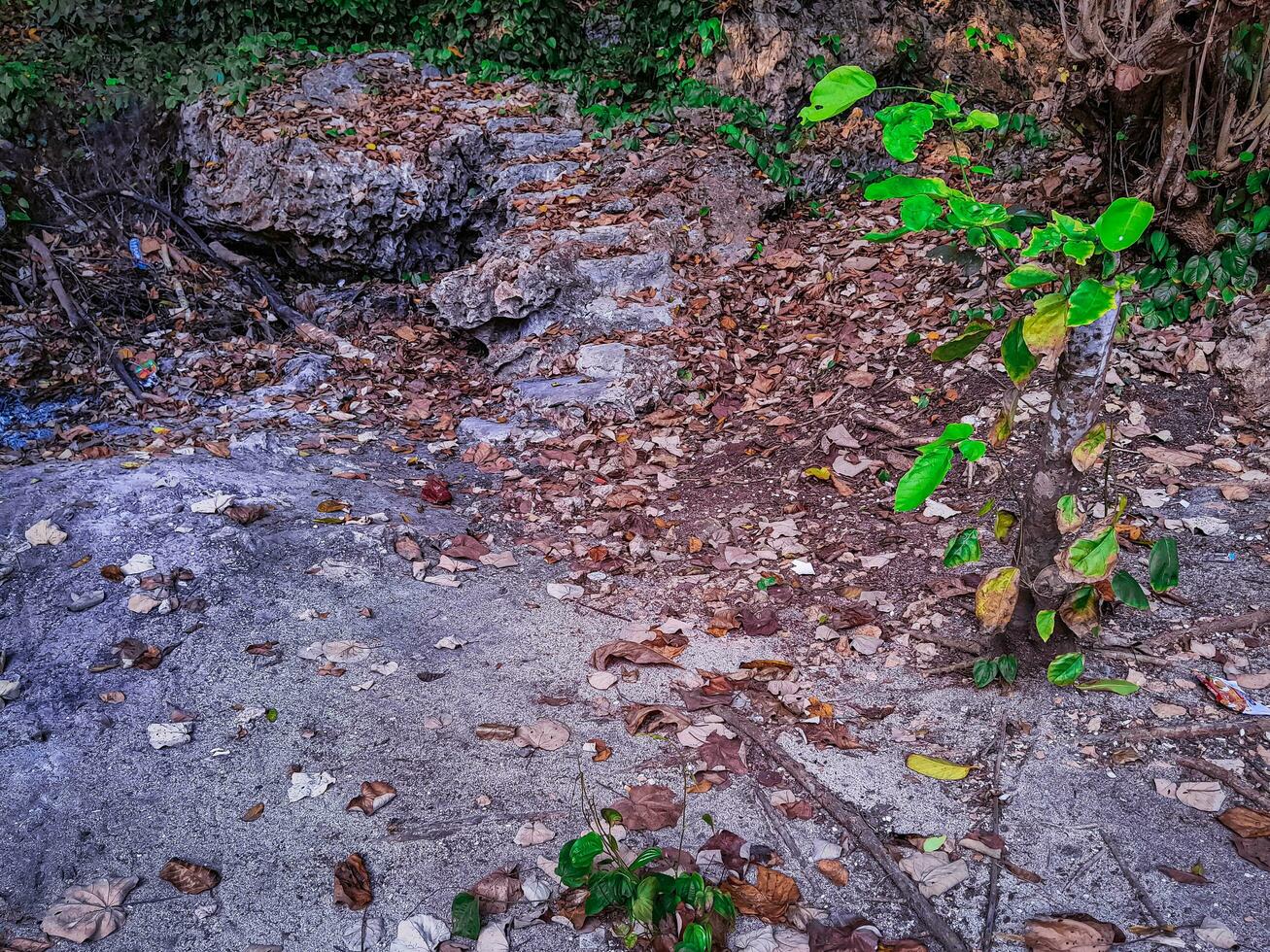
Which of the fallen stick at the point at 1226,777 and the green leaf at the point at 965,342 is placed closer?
the fallen stick at the point at 1226,777

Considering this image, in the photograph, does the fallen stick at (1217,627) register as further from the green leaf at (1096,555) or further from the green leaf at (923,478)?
the green leaf at (923,478)

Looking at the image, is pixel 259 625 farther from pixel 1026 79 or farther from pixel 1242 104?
pixel 1026 79

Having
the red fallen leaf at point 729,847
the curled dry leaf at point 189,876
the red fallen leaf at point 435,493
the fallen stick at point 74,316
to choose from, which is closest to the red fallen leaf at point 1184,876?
the red fallen leaf at point 729,847

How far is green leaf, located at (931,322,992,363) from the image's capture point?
2.15m

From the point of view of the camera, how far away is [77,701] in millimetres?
2613

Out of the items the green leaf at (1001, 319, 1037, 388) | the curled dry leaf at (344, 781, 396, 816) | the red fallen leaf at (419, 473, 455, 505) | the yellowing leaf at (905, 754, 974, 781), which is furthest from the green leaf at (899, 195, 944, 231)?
the red fallen leaf at (419, 473, 455, 505)

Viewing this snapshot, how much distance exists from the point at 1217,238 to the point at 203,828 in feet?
15.2

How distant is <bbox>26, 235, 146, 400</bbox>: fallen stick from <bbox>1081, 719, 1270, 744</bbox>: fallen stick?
538 cm

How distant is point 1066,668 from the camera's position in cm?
227

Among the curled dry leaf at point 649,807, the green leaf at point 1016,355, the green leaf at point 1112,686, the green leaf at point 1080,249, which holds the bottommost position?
the curled dry leaf at point 649,807

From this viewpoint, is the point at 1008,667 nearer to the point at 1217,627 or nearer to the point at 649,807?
the point at 1217,627

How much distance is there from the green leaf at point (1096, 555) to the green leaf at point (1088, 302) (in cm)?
72

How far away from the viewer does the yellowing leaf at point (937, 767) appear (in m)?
2.22

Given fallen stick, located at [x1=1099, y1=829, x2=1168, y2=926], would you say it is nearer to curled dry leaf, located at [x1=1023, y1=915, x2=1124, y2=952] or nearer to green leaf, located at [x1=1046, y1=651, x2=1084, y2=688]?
curled dry leaf, located at [x1=1023, y1=915, x2=1124, y2=952]
